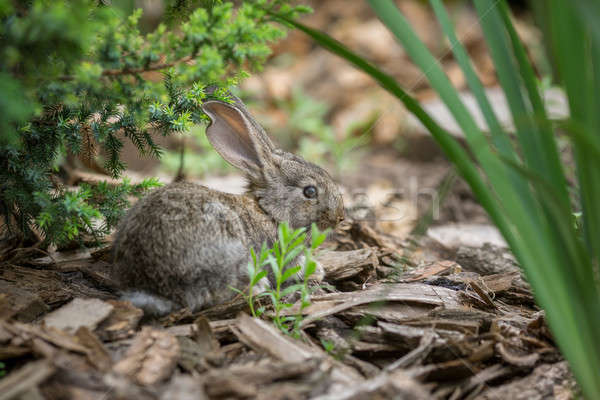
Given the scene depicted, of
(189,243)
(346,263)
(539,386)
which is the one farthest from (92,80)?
(539,386)

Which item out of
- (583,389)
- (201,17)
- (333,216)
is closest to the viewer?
(583,389)

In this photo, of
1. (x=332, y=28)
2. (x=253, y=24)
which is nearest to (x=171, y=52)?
(x=253, y=24)

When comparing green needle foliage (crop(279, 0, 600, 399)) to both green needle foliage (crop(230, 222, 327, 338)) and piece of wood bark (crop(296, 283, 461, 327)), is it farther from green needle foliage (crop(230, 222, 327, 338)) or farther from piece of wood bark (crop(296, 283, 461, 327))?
piece of wood bark (crop(296, 283, 461, 327))

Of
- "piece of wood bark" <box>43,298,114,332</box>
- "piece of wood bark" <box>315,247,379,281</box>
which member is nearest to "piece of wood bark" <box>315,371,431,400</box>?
"piece of wood bark" <box>43,298,114,332</box>

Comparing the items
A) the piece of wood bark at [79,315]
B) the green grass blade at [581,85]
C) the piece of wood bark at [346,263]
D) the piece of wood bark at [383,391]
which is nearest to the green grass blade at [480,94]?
the green grass blade at [581,85]

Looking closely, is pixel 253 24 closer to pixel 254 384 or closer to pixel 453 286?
pixel 254 384

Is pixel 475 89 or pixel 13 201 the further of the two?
pixel 13 201
